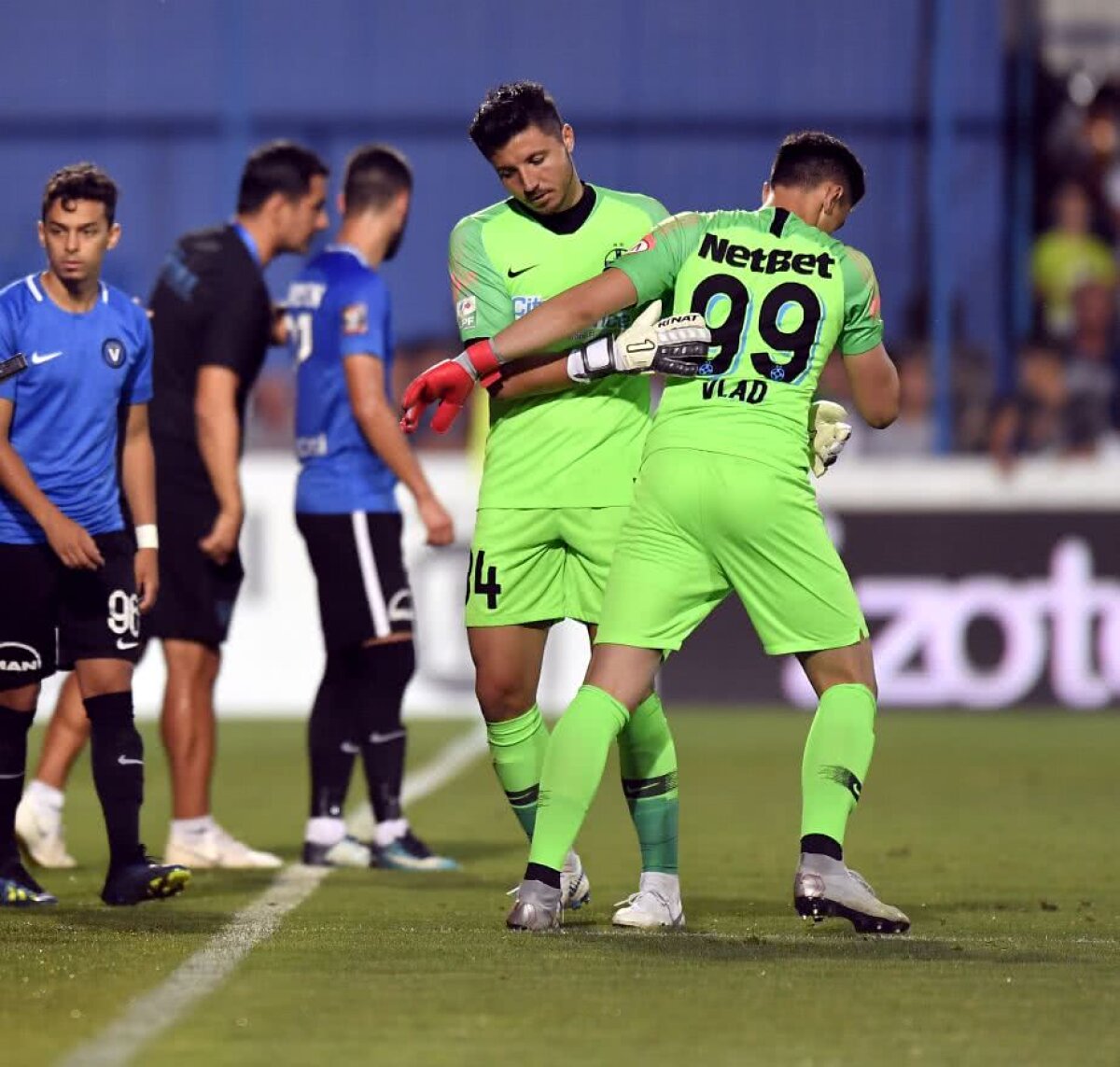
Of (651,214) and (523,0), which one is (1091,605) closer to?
(523,0)

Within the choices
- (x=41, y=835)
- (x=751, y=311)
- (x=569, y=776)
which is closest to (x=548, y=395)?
(x=751, y=311)

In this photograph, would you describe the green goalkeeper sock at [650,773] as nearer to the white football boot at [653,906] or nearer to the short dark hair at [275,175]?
the white football boot at [653,906]

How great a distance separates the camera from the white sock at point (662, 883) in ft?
20.1

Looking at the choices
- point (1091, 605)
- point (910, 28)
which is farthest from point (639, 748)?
point (910, 28)

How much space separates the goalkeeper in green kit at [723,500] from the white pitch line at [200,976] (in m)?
0.68

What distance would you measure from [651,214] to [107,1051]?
9.65 ft

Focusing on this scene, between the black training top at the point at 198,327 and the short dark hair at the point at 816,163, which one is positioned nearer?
the short dark hair at the point at 816,163

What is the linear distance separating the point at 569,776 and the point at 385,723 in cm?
241

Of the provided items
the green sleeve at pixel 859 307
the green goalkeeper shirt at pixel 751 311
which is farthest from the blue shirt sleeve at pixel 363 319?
the green sleeve at pixel 859 307

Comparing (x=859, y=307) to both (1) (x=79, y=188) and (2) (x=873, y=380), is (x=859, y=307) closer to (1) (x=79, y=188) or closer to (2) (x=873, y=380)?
(2) (x=873, y=380)

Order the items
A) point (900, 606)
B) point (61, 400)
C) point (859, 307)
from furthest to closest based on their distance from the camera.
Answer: point (900, 606)
point (61, 400)
point (859, 307)

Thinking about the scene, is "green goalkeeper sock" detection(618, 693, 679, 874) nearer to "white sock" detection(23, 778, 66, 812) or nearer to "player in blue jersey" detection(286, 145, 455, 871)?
"player in blue jersey" detection(286, 145, 455, 871)

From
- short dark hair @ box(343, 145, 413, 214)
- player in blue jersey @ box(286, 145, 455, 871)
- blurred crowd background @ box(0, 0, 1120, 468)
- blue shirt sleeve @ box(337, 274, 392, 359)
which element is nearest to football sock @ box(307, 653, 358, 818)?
player in blue jersey @ box(286, 145, 455, 871)

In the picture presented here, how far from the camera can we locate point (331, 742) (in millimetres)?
8180
